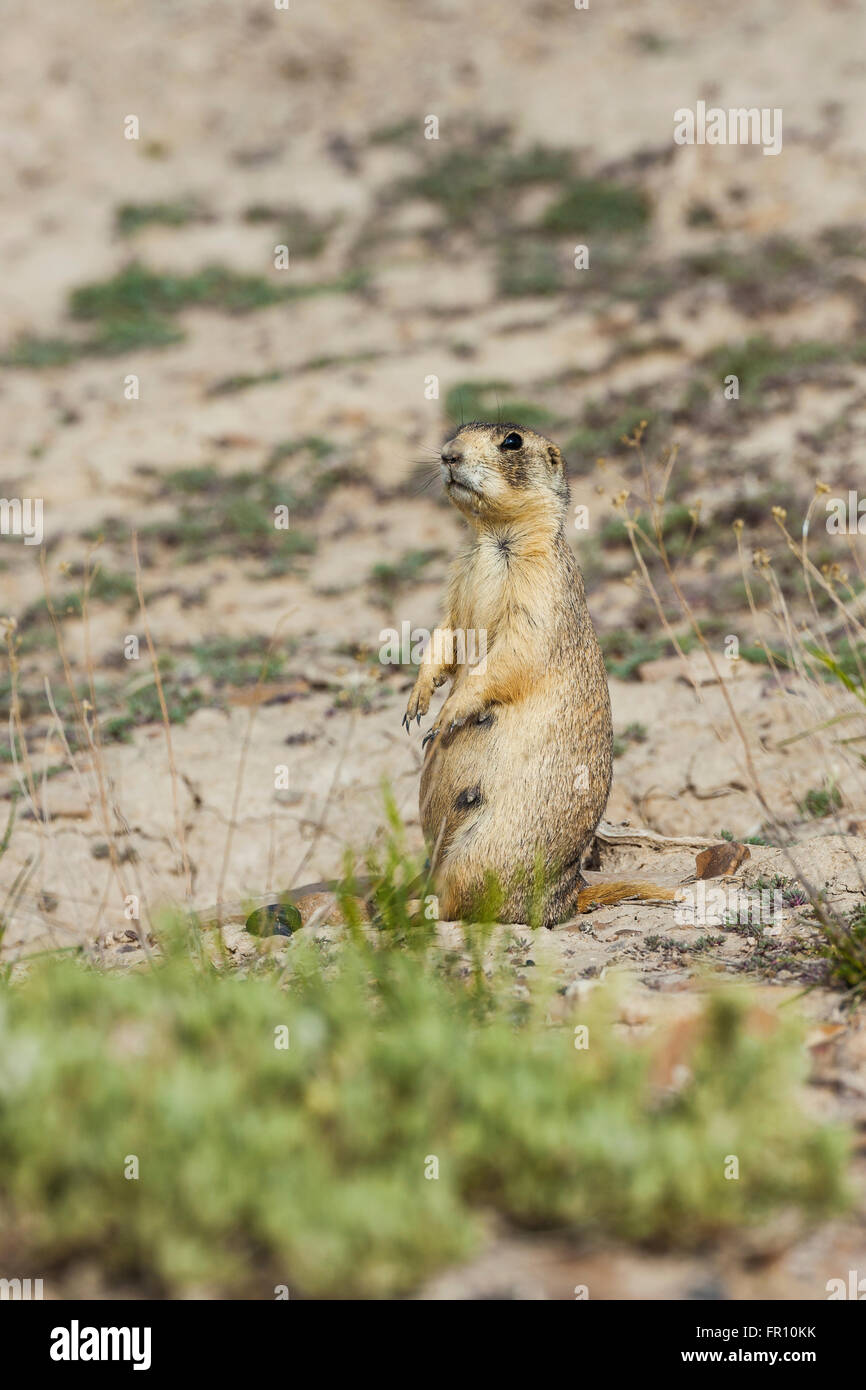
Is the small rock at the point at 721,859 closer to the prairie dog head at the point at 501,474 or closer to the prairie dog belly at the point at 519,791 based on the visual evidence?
the prairie dog belly at the point at 519,791

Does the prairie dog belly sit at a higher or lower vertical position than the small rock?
higher

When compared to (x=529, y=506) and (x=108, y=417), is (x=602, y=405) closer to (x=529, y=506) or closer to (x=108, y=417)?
(x=108, y=417)

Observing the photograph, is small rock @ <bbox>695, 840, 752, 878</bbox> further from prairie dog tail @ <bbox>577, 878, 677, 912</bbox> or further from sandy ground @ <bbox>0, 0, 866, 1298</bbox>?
prairie dog tail @ <bbox>577, 878, 677, 912</bbox>

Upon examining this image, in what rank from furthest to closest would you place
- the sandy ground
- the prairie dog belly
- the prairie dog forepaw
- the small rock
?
the sandy ground → the prairie dog forepaw → the small rock → the prairie dog belly

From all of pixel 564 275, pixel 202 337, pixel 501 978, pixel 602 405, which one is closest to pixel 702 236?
pixel 564 275

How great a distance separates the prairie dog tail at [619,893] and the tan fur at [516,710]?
30mm

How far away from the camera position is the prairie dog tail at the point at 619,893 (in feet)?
18.8

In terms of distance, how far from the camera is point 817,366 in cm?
1345

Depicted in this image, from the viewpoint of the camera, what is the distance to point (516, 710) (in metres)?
5.87

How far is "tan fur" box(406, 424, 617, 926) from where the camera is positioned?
5734mm

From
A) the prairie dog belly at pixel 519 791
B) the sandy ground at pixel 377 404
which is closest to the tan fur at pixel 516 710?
the prairie dog belly at pixel 519 791

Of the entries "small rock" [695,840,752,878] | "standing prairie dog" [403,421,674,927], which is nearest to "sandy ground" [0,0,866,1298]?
"small rock" [695,840,752,878]

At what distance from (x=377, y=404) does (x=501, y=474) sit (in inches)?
340

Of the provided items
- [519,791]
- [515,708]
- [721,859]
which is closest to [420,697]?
[515,708]
